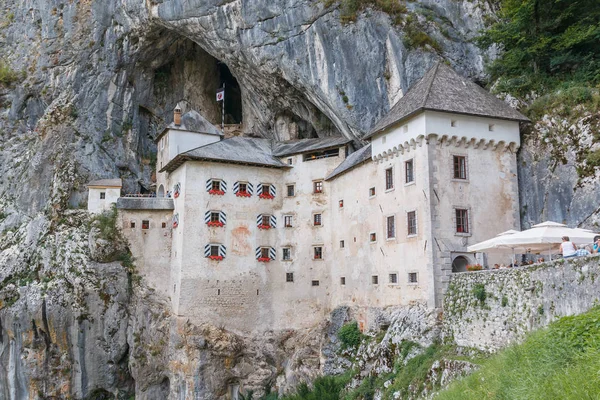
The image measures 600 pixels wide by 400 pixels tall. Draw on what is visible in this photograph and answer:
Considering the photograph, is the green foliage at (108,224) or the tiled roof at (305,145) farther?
the green foliage at (108,224)

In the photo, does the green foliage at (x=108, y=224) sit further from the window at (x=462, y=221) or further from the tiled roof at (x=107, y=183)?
the window at (x=462, y=221)

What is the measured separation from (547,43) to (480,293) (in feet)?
46.2

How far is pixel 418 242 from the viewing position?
1033 inches

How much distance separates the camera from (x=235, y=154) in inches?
1454

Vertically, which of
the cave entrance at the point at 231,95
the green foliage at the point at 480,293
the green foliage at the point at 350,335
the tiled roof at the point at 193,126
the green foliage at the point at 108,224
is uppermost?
the cave entrance at the point at 231,95

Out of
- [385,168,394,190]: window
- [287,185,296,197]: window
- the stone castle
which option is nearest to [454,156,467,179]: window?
the stone castle

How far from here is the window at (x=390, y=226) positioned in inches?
1112

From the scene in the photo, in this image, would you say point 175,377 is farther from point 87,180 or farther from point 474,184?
point 474,184

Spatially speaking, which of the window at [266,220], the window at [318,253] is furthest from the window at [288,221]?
the window at [318,253]

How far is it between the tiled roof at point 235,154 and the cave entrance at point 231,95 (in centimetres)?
1054

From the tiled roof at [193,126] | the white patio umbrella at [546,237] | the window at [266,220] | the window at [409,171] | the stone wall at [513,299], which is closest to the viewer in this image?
the stone wall at [513,299]

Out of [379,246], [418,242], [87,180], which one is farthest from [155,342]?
[418,242]

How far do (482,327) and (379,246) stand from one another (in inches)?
367

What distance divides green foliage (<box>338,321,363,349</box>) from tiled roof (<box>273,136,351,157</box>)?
432 inches
